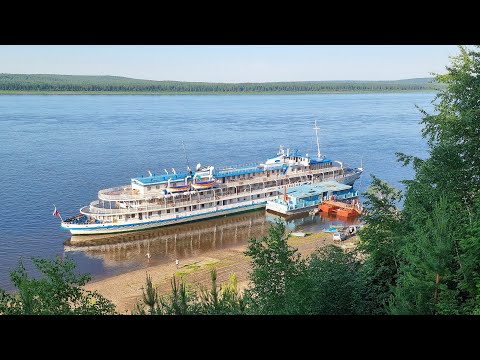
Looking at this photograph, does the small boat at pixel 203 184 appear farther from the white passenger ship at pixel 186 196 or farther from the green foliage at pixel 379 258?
the green foliage at pixel 379 258

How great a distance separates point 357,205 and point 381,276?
62.2 feet

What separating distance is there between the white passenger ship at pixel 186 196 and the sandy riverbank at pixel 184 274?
197 inches

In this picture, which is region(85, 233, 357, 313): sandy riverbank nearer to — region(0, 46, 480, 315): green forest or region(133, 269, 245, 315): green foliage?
region(133, 269, 245, 315): green foliage

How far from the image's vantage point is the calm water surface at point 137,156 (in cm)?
2205

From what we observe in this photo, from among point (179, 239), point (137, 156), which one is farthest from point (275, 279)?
point (137, 156)

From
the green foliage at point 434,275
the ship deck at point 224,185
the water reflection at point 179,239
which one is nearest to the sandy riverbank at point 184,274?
the water reflection at point 179,239

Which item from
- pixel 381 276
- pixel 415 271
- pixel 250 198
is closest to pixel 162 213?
pixel 250 198

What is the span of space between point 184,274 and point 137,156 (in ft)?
74.5

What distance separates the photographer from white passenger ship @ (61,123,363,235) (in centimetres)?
2391

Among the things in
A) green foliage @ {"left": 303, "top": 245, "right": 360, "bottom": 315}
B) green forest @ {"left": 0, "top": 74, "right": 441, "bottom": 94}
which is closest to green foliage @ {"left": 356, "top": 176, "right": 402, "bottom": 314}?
green foliage @ {"left": 303, "top": 245, "right": 360, "bottom": 315}

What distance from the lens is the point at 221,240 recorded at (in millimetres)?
23328

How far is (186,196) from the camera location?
84.9ft

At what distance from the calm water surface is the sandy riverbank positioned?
3.39 feet
